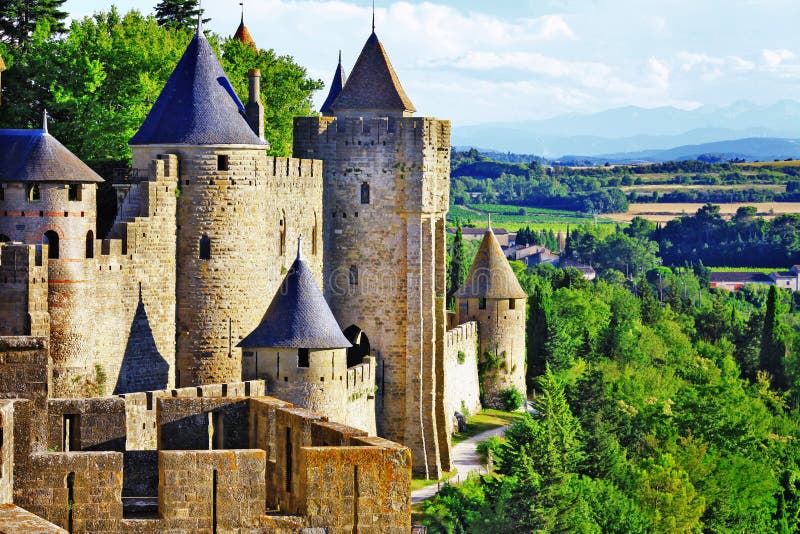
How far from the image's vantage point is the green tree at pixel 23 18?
69875 mm

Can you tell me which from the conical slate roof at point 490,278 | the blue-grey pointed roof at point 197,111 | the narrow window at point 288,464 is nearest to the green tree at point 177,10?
the conical slate roof at point 490,278

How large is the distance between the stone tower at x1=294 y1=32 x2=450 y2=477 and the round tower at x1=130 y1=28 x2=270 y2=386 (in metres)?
7.33

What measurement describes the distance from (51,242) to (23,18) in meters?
29.8

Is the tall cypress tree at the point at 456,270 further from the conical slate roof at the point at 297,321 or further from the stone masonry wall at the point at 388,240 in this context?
the conical slate roof at the point at 297,321

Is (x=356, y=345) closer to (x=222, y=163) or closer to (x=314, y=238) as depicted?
(x=314, y=238)

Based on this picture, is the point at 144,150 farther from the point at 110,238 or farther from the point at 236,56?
the point at 236,56

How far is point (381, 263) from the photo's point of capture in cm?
5581

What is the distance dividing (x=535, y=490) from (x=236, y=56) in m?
29.2

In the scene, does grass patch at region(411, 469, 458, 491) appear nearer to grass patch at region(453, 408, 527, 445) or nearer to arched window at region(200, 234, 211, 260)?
grass patch at region(453, 408, 527, 445)

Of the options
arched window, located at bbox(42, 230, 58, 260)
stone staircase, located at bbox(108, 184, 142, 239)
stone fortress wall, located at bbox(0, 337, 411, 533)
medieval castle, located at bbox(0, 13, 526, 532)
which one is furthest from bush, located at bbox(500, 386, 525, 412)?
stone fortress wall, located at bbox(0, 337, 411, 533)

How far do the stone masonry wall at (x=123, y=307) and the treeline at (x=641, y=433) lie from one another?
361 inches

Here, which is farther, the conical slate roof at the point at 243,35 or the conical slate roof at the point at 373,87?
the conical slate roof at the point at 243,35

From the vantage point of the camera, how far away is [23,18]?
232 feet

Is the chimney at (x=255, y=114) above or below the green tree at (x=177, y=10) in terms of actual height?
below
